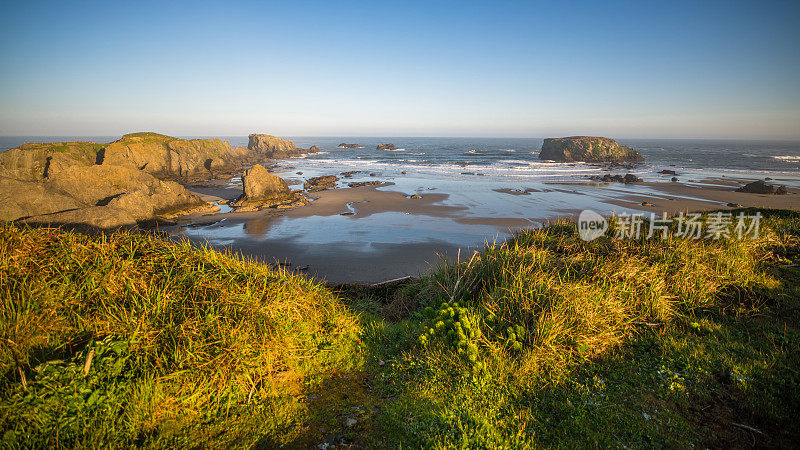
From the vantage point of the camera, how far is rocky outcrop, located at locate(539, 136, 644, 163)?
2280 inches

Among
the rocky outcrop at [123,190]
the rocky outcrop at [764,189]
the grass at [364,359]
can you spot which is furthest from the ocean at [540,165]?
the grass at [364,359]

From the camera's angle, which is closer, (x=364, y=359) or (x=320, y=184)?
(x=364, y=359)

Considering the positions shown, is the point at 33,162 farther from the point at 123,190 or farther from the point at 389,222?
the point at 389,222

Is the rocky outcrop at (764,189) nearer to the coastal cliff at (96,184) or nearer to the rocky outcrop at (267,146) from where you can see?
the coastal cliff at (96,184)

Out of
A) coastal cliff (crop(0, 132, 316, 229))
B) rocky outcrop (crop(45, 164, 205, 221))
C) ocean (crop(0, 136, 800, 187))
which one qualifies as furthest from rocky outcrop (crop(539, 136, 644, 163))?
rocky outcrop (crop(45, 164, 205, 221))

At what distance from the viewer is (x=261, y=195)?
22062mm

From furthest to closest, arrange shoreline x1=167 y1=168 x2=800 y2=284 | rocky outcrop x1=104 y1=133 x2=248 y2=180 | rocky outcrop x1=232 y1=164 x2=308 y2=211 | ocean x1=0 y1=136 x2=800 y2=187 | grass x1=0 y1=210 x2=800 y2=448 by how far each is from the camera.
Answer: ocean x1=0 y1=136 x2=800 y2=187 < rocky outcrop x1=104 y1=133 x2=248 y2=180 < rocky outcrop x1=232 y1=164 x2=308 y2=211 < shoreline x1=167 y1=168 x2=800 y2=284 < grass x1=0 y1=210 x2=800 y2=448

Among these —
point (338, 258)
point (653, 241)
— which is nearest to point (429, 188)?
point (338, 258)

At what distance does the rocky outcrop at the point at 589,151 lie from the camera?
57.9m

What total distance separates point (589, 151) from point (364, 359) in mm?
65834

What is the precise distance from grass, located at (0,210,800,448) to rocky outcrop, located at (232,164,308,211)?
55.9 ft

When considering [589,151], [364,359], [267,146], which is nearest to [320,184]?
[364,359]

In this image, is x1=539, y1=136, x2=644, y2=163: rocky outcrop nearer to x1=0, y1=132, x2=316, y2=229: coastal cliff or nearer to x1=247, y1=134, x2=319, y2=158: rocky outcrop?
x1=247, y1=134, x2=319, y2=158: rocky outcrop

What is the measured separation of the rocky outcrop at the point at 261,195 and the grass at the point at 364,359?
1703cm
